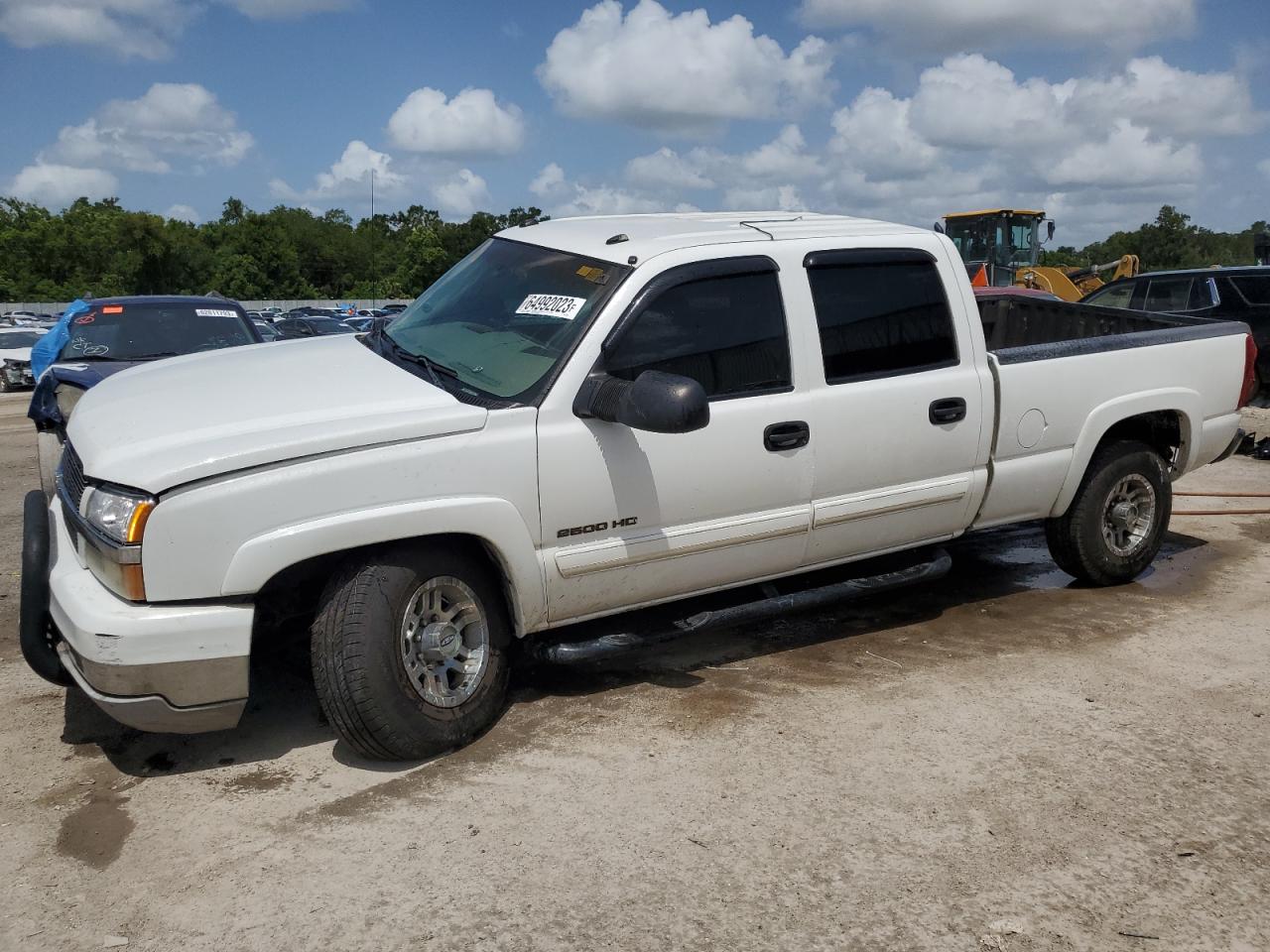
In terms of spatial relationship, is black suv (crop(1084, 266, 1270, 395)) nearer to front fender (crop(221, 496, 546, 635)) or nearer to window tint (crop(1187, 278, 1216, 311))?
window tint (crop(1187, 278, 1216, 311))

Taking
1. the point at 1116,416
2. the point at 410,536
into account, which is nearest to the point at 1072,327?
the point at 1116,416

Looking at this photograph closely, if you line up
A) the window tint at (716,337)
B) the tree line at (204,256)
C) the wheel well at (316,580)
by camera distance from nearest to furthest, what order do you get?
the wheel well at (316,580) < the window tint at (716,337) < the tree line at (204,256)

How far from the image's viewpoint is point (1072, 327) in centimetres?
674

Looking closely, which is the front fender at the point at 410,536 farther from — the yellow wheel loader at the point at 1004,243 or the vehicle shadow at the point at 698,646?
the yellow wheel loader at the point at 1004,243

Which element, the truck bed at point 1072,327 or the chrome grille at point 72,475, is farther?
the truck bed at point 1072,327

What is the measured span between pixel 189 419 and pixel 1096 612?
442cm

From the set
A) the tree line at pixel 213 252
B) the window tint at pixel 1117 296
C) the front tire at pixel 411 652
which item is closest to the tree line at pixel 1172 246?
the tree line at pixel 213 252

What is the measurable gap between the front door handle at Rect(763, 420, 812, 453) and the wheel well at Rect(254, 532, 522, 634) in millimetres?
1188

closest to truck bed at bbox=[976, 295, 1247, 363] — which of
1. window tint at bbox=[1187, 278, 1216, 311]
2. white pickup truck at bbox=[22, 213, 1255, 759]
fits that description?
white pickup truck at bbox=[22, 213, 1255, 759]

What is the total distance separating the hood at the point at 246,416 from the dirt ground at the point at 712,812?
3.69 feet

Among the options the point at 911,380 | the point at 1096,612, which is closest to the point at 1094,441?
the point at 1096,612

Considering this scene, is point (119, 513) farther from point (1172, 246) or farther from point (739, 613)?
point (1172, 246)

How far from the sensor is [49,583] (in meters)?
3.75

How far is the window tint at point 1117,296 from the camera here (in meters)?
12.9
